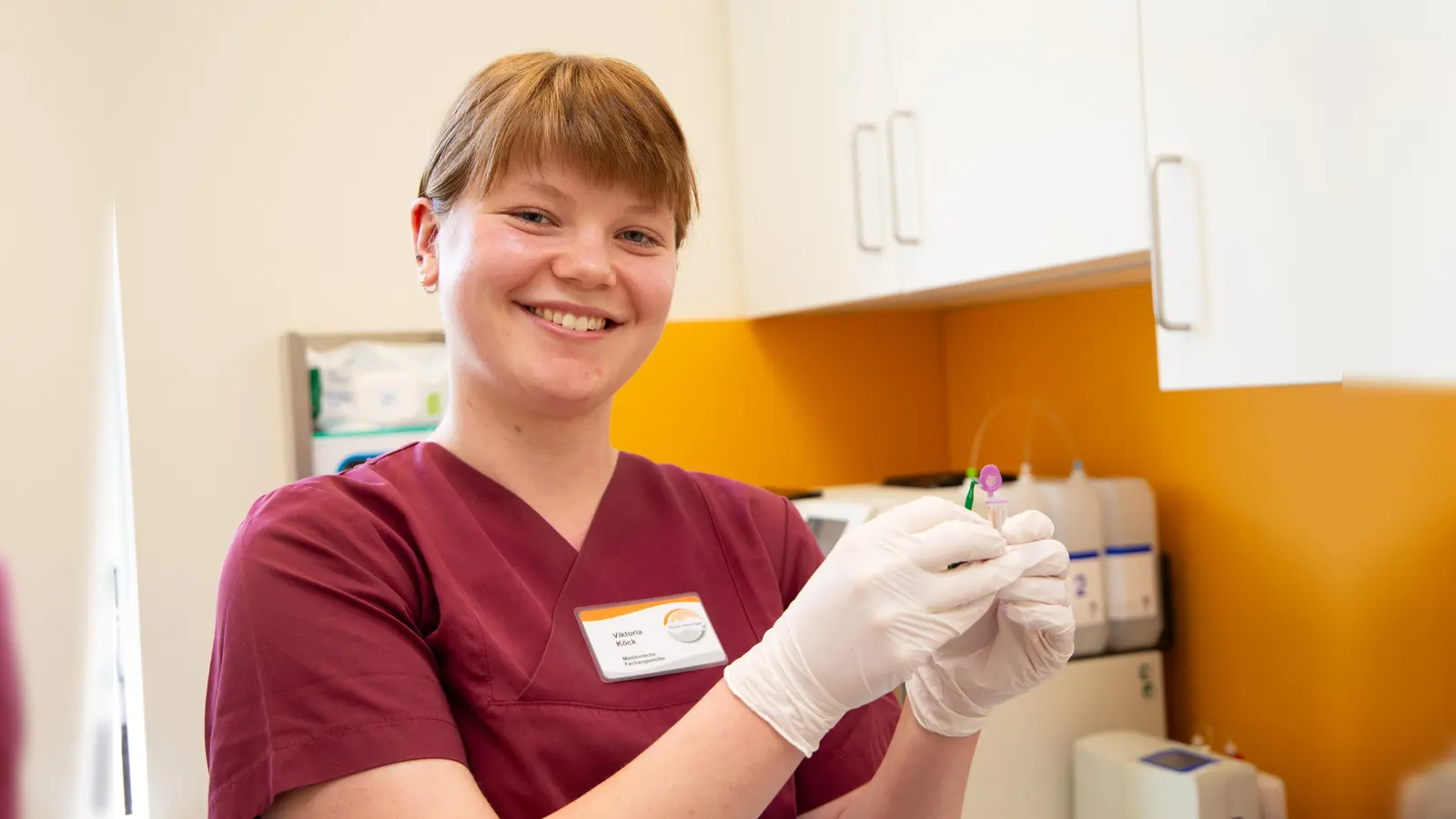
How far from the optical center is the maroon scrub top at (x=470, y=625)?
807mm

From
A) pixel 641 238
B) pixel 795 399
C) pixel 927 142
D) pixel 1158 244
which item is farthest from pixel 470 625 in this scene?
pixel 795 399

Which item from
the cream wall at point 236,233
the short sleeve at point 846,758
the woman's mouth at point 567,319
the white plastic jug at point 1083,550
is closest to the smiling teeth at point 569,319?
the woman's mouth at point 567,319

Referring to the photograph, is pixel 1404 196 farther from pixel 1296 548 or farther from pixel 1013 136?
pixel 1296 548

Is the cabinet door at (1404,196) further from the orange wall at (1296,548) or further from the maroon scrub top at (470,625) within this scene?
the maroon scrub top at (470,625)

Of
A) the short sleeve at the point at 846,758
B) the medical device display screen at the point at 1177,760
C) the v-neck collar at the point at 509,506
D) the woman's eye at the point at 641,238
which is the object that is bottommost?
the medical device display screen at the point at 1177,760

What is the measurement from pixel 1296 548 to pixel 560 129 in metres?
1.25

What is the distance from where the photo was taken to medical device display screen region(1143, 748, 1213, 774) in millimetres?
1557

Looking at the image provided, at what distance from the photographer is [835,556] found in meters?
0.88

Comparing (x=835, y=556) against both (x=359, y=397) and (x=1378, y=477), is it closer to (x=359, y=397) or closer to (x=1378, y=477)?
(x=1378, y=477)

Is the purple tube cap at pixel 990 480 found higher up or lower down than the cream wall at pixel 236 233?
lower down

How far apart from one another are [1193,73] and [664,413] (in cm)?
131

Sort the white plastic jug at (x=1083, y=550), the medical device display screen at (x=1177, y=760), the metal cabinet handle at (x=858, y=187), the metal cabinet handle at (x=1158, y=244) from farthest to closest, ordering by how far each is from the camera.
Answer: the metal cabinet handle at (x=858, y=187) → the white plastic jug at (x=1083, y=550) → the medical device display screen at (x=1177, y=760) → the metal cabinet handle at (x=1158, y=244)

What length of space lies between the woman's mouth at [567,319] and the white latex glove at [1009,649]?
402 mm

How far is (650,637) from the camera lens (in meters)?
1.00
